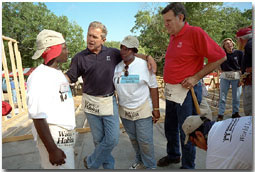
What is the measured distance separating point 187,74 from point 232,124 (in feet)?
2.76

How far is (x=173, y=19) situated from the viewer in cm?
205

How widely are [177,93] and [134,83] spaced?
0.48m

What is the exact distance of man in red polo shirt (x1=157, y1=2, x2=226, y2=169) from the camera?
1.95m

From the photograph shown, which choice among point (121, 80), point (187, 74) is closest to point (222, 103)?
point (187, 74)

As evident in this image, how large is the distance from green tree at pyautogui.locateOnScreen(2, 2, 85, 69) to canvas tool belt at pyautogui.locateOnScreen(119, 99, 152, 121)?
1281cm

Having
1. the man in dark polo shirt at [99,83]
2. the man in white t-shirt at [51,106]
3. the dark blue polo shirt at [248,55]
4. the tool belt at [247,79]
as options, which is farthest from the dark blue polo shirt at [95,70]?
the tool belt at [247,79]

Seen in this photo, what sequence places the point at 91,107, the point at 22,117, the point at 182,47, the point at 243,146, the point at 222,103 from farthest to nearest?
the point at 22,117
the point at 222,103
the point at 91,107
the point at 182,47
the point at 243,146

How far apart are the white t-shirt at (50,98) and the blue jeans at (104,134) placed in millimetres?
638

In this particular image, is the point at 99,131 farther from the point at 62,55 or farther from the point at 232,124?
the point at 232,124

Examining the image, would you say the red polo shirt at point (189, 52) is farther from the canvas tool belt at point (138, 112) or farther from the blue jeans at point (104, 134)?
the blue jeans at point (104, 134)

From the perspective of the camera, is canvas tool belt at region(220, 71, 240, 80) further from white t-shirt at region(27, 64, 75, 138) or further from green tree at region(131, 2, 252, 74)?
green tree at region(131, 2, 252, 74)

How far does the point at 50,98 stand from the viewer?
4.77 ft

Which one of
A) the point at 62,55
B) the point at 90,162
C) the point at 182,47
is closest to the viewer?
the point at 62,55

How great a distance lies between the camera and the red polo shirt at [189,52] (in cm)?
193
